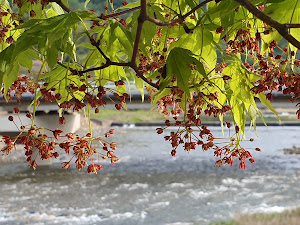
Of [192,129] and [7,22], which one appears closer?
[192,129]

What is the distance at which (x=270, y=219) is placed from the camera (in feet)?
20.4

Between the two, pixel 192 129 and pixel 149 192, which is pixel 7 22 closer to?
pixel 192 129

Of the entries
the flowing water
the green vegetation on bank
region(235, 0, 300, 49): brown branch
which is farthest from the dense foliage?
the flowing water

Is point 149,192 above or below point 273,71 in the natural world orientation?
below

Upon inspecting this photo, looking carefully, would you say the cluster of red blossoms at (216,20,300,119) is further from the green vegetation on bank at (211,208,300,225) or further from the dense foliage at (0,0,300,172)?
the green vegetation on bank at (211,208,300,225)

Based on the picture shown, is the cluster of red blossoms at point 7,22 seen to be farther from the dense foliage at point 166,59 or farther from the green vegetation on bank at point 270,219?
the green vegetation on bank at point 270,219

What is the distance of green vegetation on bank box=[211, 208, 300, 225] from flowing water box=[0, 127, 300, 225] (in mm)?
135

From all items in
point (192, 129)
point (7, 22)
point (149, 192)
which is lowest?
point (149, 192)

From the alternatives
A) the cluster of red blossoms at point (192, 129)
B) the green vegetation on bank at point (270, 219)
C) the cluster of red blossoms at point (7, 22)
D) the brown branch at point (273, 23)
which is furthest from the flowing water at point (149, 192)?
the brown branch at point (273, 23)

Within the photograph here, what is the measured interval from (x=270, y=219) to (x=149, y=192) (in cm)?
208

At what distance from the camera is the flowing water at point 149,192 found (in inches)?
259

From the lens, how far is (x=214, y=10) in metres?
0.51

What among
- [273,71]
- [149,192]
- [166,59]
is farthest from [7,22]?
[149,192]

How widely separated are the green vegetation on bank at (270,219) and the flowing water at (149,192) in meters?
0.13
